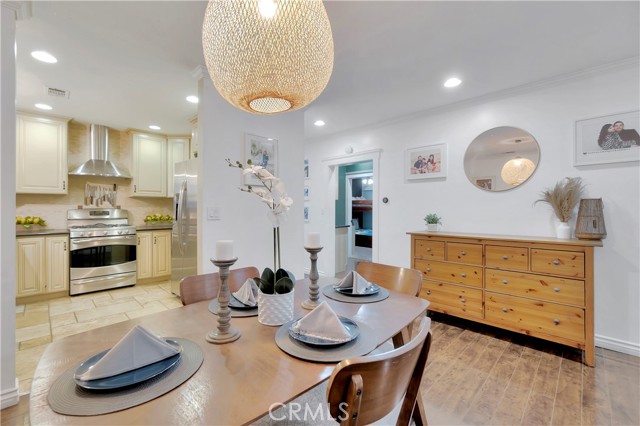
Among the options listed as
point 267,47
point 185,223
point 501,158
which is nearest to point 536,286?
point 501,158

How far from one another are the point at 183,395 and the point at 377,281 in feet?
4.56

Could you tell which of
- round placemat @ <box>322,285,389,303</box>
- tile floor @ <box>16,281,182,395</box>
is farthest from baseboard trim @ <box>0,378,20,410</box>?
round placemat @ <box>322,285,389,303</box>

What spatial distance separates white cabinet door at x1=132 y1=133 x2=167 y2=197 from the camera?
4355 millimetres

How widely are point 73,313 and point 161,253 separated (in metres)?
1.41

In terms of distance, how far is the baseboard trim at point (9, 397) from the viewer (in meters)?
1.60

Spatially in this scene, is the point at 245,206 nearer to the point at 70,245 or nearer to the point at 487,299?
the point at 487,299

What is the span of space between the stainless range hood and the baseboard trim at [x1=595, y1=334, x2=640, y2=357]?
20.0ft

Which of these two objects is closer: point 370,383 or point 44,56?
point 370,383

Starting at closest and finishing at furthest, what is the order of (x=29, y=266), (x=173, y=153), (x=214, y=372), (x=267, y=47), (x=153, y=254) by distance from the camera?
(x=214, y=372), (x=267, y=47), (x=29, y=266), (x=153, y=254), (x=173, y=153)

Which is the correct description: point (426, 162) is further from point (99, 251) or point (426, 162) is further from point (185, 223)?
point (99, 251)

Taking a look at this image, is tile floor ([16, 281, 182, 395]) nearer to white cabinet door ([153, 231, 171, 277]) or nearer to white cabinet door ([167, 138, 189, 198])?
white cabinet door ([153, 231, 171, 277])

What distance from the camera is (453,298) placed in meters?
2.75

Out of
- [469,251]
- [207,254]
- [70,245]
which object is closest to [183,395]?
[207,254]

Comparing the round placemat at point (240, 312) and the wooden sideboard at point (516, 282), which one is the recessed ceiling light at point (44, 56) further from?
the wooden sideboard at point (516, 282)
